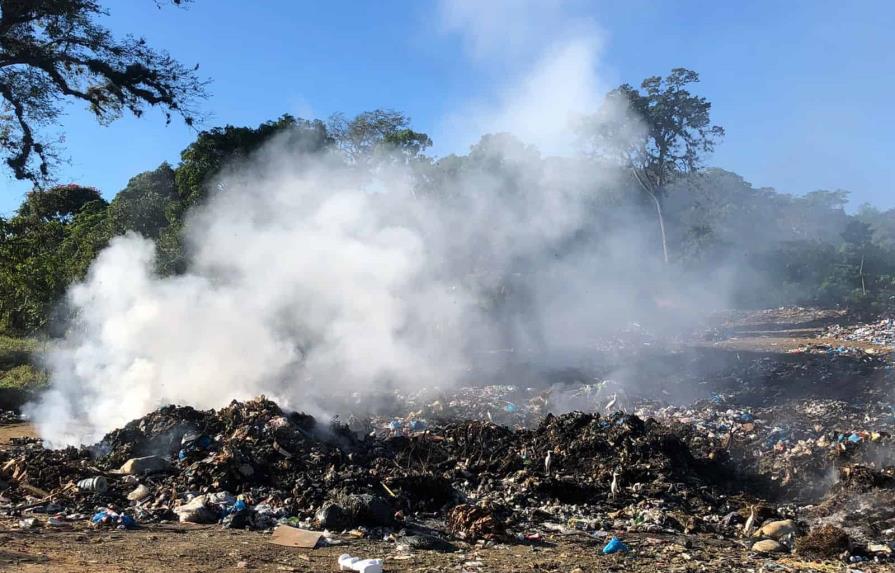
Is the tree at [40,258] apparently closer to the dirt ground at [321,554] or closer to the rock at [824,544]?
the dirt ground at [321,554]

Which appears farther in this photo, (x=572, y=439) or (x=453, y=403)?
(x=453, y=403)

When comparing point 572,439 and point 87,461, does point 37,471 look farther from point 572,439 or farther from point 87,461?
point 572,439

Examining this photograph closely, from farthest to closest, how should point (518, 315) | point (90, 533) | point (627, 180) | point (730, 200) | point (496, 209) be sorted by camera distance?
point (730, 200)
point (627, 180)
point (496, 209)
point (518, 315)
point (90, 533)

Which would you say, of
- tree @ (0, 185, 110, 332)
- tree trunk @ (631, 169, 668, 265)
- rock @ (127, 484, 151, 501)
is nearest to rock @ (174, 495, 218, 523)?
rock @ (127, 484, 151, 501)

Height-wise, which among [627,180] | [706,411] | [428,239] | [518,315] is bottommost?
[706,411]

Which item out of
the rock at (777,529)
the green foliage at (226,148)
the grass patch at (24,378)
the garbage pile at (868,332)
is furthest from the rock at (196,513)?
the garbage pile at (868,332)

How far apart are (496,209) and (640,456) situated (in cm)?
947

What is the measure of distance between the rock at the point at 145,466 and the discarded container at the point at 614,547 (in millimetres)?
4457

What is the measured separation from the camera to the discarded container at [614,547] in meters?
4.67

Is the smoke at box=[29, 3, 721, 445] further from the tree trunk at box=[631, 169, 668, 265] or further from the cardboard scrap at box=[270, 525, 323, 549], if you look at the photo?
the tree trunk at box=[631, 169, 668, 265]

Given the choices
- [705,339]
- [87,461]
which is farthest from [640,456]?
[705,339]

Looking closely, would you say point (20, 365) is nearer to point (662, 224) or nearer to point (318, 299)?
point (318, 299)

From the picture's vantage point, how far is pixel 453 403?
10.4m

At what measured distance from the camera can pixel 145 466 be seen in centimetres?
652
